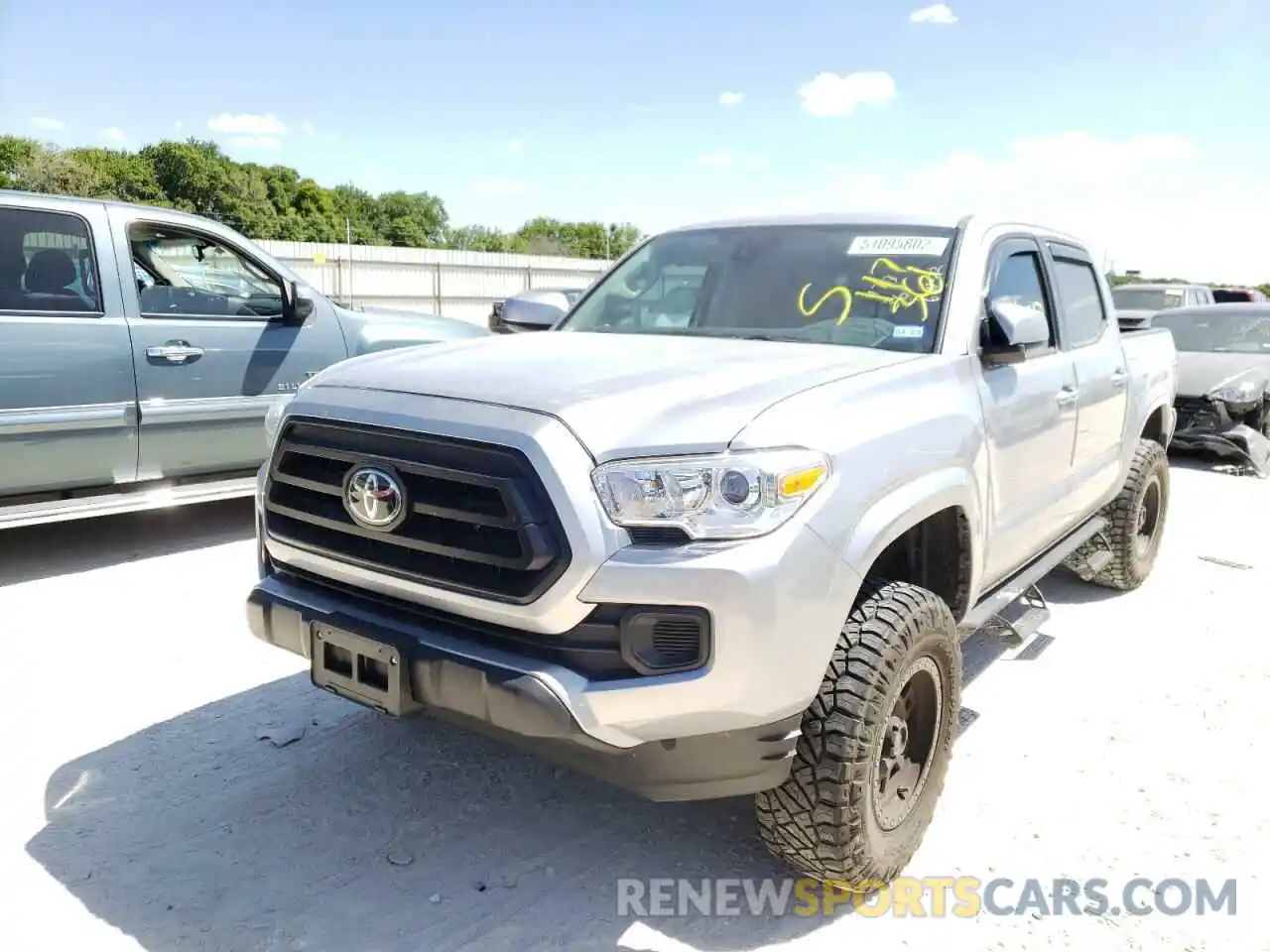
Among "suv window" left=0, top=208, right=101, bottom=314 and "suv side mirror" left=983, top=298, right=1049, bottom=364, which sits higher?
"suv window" left=0, top=208, right=101, bottom=314

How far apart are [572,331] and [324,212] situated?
87172 millimetres

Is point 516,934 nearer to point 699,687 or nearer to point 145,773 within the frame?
point 699,687

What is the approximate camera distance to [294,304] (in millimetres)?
5938

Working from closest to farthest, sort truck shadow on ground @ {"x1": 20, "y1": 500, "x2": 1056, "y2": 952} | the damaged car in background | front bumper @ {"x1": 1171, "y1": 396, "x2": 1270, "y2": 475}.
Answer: truck shadow on ground @ {"x1": 20, "y1": 500, "x2": 1056, "y2": 952}
front bumper @ {"x1": 1171, "y1": 396, "x2": 1270, "y2": 475}
the damaged car in background

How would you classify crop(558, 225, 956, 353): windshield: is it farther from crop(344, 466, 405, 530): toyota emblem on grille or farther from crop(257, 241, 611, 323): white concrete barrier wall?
crop(257, 241, 611, 323): white concrete barrier wall

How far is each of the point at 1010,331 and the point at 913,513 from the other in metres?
0.85

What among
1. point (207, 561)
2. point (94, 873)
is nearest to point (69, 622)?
point (207, 561)

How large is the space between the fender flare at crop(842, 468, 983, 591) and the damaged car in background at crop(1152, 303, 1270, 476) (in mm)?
7519

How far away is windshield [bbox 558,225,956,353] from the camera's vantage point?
10.5 feet

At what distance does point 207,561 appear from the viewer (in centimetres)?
544

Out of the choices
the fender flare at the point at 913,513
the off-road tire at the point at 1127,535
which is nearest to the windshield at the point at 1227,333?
the off-road tire at the point at 1127,535

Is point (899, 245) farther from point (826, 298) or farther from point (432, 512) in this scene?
point (432, 512)

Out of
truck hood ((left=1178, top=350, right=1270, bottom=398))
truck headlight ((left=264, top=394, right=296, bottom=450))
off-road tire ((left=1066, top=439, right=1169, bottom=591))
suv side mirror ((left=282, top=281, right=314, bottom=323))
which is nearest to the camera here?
truck headlight ((left=264, top=394, right=296, bottom=450))

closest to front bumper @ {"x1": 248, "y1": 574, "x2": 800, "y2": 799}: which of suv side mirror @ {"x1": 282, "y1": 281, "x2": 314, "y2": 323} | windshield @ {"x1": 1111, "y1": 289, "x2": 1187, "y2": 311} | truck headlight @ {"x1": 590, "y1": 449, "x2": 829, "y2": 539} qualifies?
truck headlight @ {"x1": 590, "y1": 449, "x2": 829, "y2": 539}
